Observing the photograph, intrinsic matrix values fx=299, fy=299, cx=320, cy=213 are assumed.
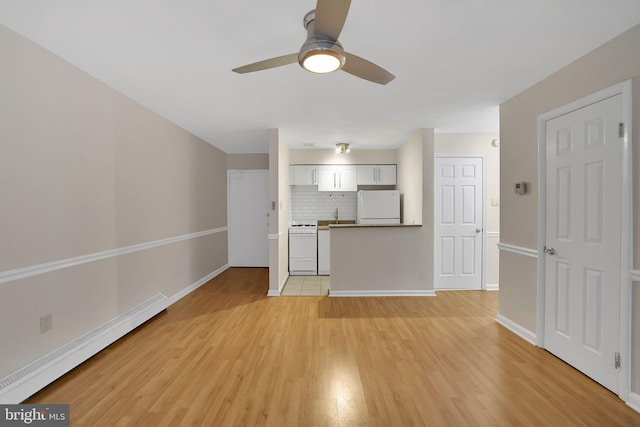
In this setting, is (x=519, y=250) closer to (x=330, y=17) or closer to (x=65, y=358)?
(x=330, y=17)

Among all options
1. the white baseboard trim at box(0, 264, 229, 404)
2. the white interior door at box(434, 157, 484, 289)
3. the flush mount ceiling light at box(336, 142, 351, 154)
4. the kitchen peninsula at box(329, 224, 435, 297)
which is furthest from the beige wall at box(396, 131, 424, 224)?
the white baseboard trim at box(0, 264, 229, 404)

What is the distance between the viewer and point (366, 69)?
184 centimetres

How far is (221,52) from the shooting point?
2.16 metres

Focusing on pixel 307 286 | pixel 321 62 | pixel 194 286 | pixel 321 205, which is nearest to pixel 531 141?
pixel 321 62

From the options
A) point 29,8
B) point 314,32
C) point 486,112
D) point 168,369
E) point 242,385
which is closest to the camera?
point 314,32

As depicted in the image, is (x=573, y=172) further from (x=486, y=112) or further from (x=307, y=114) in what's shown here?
(x=307, y=114)

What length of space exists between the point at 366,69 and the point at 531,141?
1998 millimetres

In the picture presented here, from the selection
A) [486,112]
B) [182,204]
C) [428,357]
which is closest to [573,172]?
[486,112]

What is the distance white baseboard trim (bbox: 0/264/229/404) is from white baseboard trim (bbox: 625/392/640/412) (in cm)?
381

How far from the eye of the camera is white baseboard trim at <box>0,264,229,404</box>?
1837 mm

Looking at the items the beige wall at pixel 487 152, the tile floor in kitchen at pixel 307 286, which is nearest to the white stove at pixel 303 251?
the tile floor in kitchen at pixel 307 286

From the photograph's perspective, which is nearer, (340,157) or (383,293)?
(383,293)

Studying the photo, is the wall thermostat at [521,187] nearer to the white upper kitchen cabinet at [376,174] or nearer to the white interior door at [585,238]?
the white interior door at [585,238]

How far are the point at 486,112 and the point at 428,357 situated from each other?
9.32 feet
